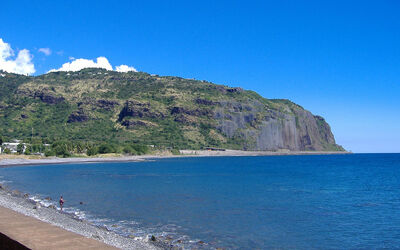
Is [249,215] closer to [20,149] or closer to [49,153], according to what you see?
[49,153]

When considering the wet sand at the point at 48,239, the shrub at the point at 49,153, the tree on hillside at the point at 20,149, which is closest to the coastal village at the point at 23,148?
the tree on hillside at the point at 20,149

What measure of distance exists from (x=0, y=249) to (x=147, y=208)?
28802 millimetres

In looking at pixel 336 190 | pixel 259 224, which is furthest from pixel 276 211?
pixel 336 190

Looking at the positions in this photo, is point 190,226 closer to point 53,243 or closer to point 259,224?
point 259,224

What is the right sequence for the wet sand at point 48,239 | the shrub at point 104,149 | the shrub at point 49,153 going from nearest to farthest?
the wet sand at point 48,239
the shrub at point 49,153
the shrub at point 104,149

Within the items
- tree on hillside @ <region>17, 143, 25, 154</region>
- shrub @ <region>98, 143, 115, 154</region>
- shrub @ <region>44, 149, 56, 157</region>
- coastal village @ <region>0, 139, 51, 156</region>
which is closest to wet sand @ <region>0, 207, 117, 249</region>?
shrub @ <region>44, 149, 56, 157</region>

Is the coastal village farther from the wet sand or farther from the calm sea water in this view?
the wet sand

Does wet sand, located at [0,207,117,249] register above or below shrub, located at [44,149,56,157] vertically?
above

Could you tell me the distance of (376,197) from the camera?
4731 cm

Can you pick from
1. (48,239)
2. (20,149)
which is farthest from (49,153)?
(48,239)

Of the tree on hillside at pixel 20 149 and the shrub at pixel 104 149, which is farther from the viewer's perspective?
the shrub at pixel 104 149

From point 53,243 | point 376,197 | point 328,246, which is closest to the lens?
point 53,243

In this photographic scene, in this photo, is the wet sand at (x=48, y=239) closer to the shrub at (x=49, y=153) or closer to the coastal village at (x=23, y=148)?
the shrub at (x=49, y=153)

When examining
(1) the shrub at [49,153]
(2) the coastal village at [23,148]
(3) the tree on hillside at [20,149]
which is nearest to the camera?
(1) the shrub at [49,153]
